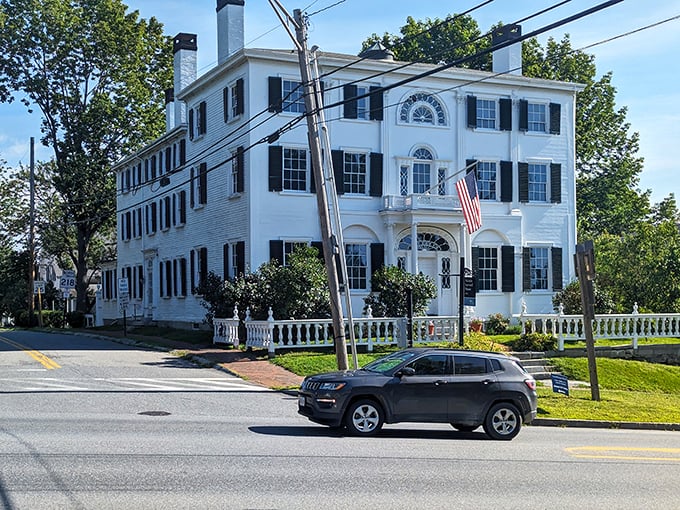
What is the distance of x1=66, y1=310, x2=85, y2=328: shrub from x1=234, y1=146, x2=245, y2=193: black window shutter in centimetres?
2345

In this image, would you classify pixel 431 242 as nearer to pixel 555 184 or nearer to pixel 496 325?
pixel 496 325

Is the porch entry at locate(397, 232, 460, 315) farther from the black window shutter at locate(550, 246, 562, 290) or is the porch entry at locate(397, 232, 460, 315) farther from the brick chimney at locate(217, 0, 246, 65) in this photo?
the brick chimney at locate(217, 0, 246, 65)

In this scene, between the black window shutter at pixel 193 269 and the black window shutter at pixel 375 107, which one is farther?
the black window shutter at pixel 193 269

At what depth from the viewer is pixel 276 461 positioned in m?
11.7

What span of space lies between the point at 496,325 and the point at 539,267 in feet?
14.6

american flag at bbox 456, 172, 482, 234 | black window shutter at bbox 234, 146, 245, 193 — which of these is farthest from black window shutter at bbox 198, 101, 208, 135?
american flag at bbox 456, 172, 482, 234

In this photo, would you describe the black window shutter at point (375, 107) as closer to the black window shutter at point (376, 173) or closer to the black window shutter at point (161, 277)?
the black window shutter at point (376, 173)

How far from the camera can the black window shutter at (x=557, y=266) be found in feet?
122

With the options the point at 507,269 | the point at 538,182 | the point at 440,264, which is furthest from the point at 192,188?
the point at 538,182

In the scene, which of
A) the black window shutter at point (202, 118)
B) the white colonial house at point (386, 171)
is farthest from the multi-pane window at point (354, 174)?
the black window shutter at point (202, 118)

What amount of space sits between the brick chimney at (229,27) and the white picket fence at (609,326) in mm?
15565

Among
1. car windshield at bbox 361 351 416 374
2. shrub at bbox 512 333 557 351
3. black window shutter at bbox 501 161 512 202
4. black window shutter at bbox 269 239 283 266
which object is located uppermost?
black window shutter at bbox 501 161 512 202

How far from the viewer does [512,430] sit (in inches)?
607

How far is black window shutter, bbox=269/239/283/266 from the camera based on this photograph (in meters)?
32.5
